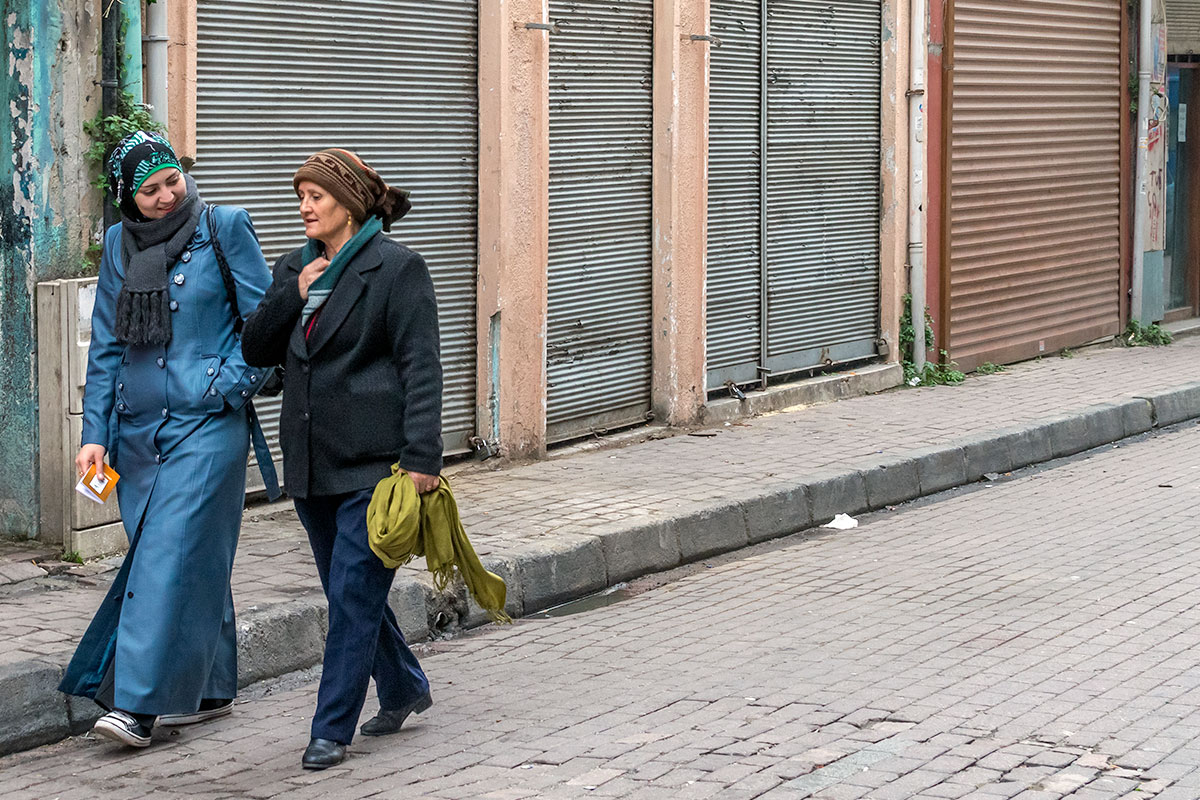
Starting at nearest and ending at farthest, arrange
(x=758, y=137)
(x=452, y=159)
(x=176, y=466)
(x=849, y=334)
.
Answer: (x=176, y=466)
(x=452, y=159)
(x=758, y=137)
(x=849, y=334)

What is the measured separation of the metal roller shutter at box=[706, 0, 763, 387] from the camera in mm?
11328

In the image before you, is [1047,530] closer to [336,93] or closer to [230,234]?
[336,93]

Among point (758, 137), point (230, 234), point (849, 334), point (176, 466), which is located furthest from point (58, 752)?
point (849, 334)

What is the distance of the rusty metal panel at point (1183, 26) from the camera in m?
16.6

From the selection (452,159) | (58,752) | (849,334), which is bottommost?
(58,752)

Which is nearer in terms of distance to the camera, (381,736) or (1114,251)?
(381,736)

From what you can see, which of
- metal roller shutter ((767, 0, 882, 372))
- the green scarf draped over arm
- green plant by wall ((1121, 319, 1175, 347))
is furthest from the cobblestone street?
green plant by wall ((1121, 319, 1175, 347))

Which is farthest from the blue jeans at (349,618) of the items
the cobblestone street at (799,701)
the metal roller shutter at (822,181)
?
the metal roller shutter at (822,181)

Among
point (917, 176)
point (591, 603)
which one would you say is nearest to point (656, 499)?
point (591, 603)

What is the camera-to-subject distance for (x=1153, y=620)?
6496mm

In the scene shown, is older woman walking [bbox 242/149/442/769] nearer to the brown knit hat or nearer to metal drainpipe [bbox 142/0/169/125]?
the brown knit hat

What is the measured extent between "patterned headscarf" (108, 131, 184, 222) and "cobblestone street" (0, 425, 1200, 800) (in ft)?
5.46

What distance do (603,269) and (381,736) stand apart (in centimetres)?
559

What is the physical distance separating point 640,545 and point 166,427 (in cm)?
315
